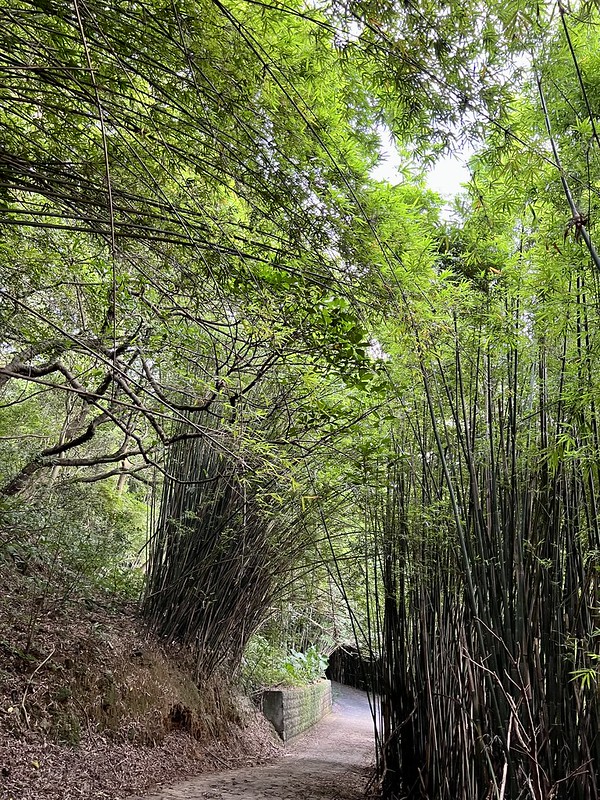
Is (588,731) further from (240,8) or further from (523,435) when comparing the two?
(240,8)

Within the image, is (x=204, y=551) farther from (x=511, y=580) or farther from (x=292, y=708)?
(x=292, y=708)

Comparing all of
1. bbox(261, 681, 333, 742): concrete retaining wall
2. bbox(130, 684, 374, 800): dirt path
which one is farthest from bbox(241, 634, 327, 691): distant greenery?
bbox(130, 684, 374, 800): dirt path

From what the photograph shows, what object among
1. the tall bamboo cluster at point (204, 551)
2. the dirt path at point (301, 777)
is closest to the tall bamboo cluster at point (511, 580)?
the dirt path at point (301, 777)

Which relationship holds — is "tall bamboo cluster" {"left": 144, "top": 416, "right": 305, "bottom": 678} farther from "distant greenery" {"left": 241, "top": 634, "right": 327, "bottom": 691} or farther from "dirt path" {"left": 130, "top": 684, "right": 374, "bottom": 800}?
"distant greenery" {"left": 241, "top": 634, "right": 327, "bottom": 691}

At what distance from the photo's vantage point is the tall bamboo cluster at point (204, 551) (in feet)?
15.0

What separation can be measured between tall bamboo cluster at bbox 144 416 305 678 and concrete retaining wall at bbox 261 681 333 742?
177cm

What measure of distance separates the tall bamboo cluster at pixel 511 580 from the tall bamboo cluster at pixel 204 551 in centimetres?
164

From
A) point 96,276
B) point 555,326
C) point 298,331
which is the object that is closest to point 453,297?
point 555,326

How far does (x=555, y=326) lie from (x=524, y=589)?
3.33 ft

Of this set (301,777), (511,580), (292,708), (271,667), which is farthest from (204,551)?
(292,708)

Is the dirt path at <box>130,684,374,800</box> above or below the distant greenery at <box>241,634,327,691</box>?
below

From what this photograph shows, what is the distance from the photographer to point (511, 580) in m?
2.27

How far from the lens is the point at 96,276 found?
3.77 m

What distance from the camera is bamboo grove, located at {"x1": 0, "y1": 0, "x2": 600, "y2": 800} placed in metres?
1.71
